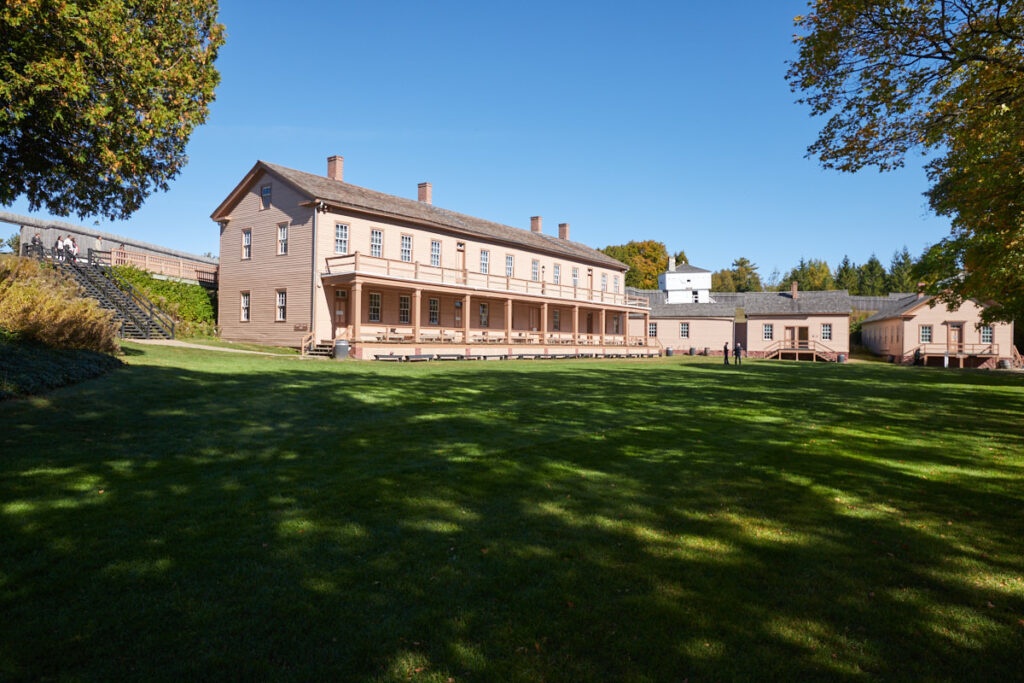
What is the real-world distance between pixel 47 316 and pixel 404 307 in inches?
757

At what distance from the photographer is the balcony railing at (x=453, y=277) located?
27.3 meters

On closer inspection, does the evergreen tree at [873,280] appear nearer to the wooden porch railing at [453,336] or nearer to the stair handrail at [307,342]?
the wooden porch railing at [453,336]

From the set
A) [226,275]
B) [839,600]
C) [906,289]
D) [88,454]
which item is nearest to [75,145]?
[88,454]

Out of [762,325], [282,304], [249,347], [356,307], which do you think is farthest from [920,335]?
[249,347]

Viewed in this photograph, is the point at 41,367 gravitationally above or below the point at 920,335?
below

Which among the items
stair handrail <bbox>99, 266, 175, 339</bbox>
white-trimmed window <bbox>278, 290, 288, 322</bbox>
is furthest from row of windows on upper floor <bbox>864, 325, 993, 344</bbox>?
stair handrail <bbox>99, 266, 175, 339</bbox>

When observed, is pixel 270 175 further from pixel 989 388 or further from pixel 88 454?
pixel 989 388

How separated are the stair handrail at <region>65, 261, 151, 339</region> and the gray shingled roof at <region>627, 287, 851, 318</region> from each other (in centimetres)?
4170

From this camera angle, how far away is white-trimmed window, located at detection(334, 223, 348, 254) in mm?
28188

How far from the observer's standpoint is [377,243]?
30.0 m

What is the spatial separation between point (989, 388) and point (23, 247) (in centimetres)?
4055

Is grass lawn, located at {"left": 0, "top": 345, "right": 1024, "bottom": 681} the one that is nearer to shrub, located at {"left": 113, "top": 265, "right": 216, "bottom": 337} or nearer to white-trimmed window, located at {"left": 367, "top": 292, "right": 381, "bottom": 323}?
white-trimmed window, located at {"left": 367, "top": 292, "right": 381, "bottom": 323}

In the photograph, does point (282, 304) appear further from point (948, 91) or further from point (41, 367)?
point (948, 91)

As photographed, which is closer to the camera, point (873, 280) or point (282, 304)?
point (282, 304)
